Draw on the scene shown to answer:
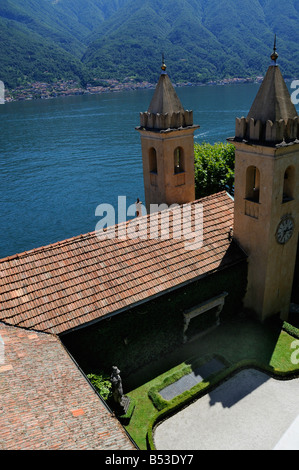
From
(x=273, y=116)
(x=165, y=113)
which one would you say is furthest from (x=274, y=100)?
(x=165, y=113)

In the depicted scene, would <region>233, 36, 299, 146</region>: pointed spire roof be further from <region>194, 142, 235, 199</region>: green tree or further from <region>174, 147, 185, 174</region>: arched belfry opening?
<region>194, 142, 235, 199</region>: green tree

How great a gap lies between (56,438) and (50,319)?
5.39m

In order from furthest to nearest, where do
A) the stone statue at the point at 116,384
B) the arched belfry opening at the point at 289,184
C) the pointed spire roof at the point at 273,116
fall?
the arched belfry opening at the point at 289,184 → the pointed spire roof at the point at 273,116 → the stone statue at the point at 116,384

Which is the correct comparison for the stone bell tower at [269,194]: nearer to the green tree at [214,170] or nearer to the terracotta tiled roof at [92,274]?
the terracotta tiled roof at [92,274]

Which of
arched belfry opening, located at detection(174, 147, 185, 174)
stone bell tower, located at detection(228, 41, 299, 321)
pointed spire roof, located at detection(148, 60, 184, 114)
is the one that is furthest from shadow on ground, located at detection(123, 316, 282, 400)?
pointed spire roof, located at detection(148, 60, 184, 114)

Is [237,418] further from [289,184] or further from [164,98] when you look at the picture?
[164,98]

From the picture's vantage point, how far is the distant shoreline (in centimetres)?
14866

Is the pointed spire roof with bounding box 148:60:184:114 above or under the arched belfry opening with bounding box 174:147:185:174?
above

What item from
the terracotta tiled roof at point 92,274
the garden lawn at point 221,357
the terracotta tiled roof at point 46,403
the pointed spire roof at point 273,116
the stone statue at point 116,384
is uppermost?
the pointed spire roof at point 273,116

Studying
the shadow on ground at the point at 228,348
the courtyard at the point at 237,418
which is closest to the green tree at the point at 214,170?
the shadow on ground at the point at 228,348

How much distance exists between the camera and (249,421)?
14375 millimetres

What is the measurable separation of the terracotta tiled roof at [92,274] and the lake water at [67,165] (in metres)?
28.0

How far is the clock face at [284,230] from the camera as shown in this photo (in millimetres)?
17688

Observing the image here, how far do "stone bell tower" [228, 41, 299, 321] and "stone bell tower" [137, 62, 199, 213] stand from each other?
179 inches
